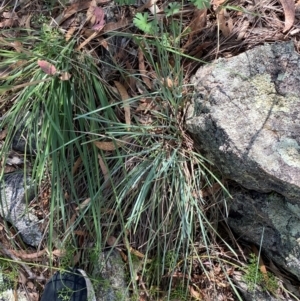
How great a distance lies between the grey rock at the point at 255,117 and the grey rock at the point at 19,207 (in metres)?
0.85

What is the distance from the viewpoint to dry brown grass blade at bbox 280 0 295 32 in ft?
5.80

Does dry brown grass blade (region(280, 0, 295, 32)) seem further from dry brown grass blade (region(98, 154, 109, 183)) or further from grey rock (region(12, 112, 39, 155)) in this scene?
grey rock (region(12, 112, 39, 155))

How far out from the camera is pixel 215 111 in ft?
5.34

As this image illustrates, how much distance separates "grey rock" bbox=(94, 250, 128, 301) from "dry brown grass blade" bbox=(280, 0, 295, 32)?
1204mm

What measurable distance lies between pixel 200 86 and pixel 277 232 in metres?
0.66

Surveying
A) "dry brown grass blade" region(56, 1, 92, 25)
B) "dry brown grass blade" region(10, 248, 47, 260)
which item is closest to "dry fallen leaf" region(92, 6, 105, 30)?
"dry brown grass blade" region(56, 1, 92, 25)

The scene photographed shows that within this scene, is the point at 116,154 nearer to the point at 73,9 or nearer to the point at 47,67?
the point at 47,67

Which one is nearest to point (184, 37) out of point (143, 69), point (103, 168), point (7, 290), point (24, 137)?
point (143, 69)

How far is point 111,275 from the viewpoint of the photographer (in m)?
1.92

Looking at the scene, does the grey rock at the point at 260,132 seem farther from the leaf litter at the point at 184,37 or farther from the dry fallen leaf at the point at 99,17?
the dry fallen leaf at the point at 99,17

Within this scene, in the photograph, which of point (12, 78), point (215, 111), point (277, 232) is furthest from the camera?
point (12, 78)

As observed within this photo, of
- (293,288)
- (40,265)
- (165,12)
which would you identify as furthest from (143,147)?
(293,288)

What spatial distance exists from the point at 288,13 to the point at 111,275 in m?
1.34

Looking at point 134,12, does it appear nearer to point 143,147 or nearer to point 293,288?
point 143,147
